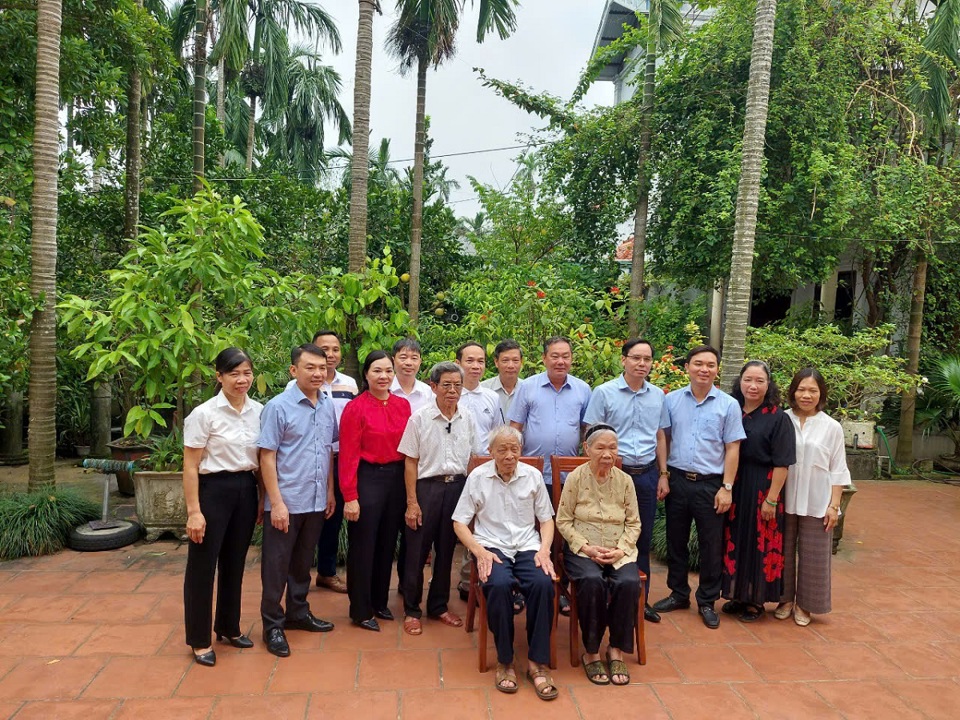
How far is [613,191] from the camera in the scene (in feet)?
33.7

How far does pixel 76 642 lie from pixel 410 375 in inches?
89.3

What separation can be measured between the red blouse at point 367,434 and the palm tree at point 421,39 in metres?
5.75

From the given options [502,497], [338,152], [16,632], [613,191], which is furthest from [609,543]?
[338,152]

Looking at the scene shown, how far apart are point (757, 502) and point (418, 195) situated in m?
7.94

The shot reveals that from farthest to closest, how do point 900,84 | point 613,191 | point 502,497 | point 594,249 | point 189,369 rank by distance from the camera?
point 594,249
point 613,191
point 900,84
point 189,369
point 502,497

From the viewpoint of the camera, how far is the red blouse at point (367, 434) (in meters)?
3.73

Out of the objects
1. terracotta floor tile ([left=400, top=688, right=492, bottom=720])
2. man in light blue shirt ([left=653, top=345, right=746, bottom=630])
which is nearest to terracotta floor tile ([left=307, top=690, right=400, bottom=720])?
terracotta floor tile ([left=400, top=688, right=492, bottom=720])

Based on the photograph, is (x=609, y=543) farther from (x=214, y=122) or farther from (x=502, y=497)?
(x=214, y=122)

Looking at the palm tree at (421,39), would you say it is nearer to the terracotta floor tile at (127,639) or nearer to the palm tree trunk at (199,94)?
the palm tree trunk at (199,94)

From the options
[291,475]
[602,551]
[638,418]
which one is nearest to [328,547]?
[291,475]

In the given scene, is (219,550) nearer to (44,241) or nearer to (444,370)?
(444,370)

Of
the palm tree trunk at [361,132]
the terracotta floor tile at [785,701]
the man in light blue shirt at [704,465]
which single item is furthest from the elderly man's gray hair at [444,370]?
the palm tree trunk at [361,132]

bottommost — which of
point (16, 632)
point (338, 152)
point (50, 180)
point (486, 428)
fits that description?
point (16, 632)

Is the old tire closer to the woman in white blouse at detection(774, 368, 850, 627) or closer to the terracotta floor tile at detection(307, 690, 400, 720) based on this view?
the terracotta floor tile at detection(307, 690, 400, 720)
